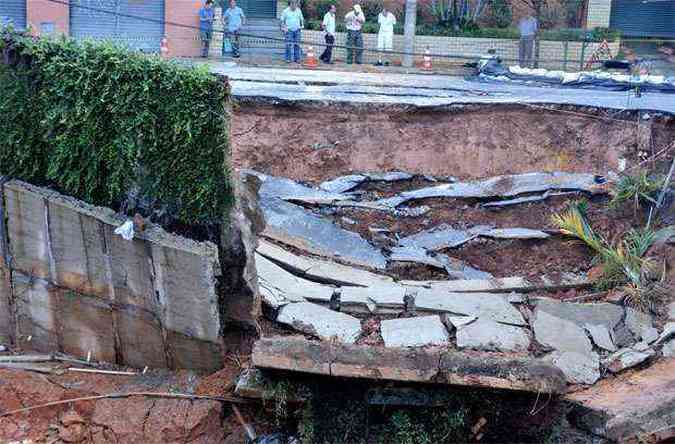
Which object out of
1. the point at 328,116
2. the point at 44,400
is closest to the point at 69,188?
the point at 44,400

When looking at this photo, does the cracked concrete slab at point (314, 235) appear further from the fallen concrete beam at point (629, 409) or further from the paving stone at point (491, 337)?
the fallen concrete beam at point (629, 409)

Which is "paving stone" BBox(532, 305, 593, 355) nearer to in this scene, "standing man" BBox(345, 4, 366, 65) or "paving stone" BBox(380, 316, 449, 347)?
"paving stone" BBox(380, 316, 449, 347)

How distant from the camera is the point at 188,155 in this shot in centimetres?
863

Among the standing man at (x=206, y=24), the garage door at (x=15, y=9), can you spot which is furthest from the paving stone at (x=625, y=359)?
the garage door at (x=15, y=9)

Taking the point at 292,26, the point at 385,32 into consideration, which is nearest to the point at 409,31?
the point at 385,32

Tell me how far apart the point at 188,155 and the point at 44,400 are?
2.78m

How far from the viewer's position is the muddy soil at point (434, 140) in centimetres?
1470

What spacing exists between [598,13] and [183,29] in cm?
1355

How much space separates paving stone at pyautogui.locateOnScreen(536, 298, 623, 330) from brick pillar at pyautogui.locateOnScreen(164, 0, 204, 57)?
15605 millimetres

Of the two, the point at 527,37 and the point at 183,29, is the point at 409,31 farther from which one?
the point at 183,29

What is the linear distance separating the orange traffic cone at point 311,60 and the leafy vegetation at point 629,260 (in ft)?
35.5

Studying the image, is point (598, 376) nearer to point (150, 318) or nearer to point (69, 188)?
point (150, 318)

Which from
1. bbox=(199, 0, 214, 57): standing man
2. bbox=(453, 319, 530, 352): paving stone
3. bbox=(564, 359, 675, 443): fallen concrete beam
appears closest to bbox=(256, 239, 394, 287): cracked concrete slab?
bbox=(453, 319, 530, 352): paving stone

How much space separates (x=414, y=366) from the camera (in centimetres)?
794
